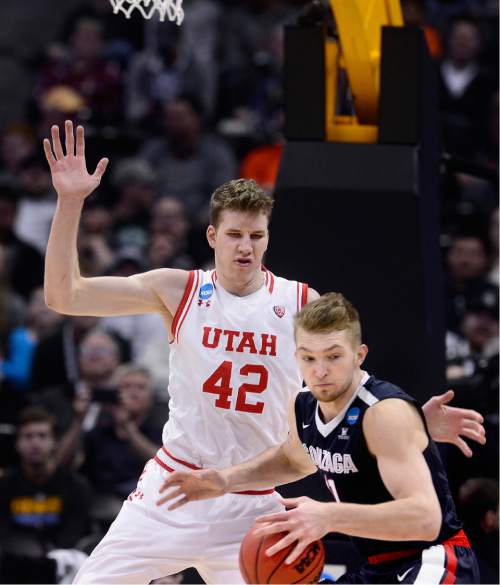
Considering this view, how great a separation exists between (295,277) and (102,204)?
16.8 feet

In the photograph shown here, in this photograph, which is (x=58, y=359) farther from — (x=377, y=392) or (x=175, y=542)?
(x=377, y=392)

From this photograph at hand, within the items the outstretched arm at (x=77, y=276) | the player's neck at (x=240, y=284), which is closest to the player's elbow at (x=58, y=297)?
the outstretched arm at (x=77, y=276)

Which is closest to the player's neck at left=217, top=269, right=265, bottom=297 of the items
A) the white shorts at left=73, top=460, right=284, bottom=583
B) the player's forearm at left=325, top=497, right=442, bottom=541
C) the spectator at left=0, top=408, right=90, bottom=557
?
the white shorts at left=73, top=460, right=284, bottom=583

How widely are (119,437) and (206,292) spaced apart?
3.66 meters

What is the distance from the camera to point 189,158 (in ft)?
40.0

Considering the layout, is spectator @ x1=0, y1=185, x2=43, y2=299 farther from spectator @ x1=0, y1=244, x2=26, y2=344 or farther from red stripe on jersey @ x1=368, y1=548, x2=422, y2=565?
red stripe on jersey @ x1=368, y1=548, x2=422, y2=565

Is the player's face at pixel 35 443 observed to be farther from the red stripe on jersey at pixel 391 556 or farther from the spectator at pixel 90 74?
the spectator at pixel 90 74

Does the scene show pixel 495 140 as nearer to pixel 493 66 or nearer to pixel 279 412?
pixel 493 66

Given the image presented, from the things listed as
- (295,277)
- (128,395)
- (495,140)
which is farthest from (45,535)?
(495,140)

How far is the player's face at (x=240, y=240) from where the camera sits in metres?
5.54

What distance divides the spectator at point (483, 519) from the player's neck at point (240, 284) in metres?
2.61

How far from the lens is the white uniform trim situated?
471 centimetres

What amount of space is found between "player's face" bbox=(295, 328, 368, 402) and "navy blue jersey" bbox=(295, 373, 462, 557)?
0.09 metres

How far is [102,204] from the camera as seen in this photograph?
38.9ft
